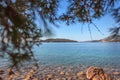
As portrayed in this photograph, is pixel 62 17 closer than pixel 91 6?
No

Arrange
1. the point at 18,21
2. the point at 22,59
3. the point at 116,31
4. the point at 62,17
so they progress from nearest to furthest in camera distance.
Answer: the point at 18,21
the point at 22,59
the point at 116,31
the point at 62,17

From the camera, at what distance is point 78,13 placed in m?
5.79

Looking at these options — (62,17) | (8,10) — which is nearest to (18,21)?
(8,10)

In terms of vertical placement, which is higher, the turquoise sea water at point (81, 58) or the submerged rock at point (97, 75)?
the submerged rock at point (97, 75)

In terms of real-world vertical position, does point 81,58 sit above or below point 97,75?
below

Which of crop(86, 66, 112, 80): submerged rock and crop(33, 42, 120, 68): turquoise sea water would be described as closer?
crop(86, 66, 112, 80): submerged rock

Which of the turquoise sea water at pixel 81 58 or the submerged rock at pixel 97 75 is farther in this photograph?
the turquoise sea water at pixel 81 58

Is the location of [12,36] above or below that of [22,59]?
above

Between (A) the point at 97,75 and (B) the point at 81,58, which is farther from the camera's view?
(B) the point at 81,58

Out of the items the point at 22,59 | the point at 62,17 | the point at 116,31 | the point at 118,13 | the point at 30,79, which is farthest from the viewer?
the point at 30,79

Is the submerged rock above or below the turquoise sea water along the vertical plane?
above

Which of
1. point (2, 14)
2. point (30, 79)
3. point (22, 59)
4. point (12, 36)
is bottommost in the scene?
point (30, 79)

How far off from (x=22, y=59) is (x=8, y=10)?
55 cm

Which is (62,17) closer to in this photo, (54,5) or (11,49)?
(54,5)
